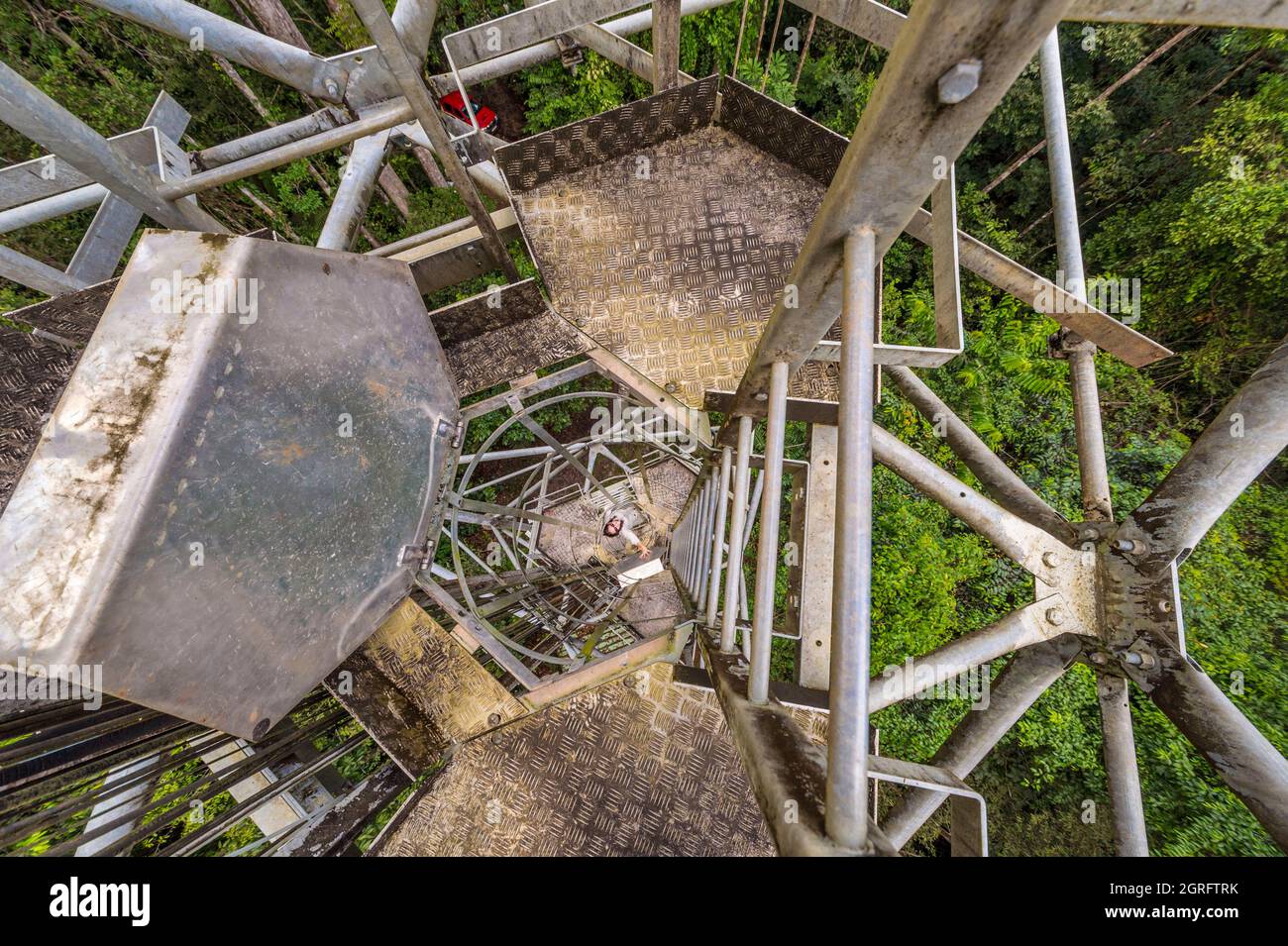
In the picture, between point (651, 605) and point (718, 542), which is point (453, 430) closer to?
point (718, 542)

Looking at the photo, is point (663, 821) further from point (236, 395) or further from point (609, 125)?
point (609, 125)

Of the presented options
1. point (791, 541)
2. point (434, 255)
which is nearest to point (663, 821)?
point (791, 541)

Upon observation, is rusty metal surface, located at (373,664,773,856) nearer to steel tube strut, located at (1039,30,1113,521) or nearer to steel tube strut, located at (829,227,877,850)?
steel tube strut, located at (829,227,877,850)

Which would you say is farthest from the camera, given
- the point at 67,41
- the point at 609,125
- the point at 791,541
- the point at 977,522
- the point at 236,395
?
the point at 67,41

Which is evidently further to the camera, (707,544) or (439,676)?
(439,676)

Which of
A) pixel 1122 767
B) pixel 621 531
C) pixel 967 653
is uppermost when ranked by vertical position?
pixel 621 531

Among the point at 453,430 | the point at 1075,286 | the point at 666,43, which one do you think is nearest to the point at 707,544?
the point at 453,430

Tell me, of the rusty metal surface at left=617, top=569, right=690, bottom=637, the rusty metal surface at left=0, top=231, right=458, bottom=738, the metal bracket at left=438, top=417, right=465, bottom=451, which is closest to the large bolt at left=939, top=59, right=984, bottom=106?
the rusty metal surface at left=0, top=231, right=458, bottom=738
